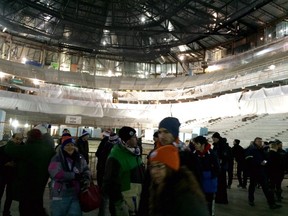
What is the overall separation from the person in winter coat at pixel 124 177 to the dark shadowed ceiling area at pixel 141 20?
20.7m

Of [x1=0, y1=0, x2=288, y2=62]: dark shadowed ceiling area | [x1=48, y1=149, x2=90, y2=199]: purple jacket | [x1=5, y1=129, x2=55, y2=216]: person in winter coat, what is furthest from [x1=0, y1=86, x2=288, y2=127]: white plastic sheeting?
[x1=5, y1=129, x2=55, y2=216]: person in winter coat

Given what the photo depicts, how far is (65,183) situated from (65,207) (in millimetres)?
274

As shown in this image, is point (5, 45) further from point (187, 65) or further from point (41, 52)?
point (187, 65)

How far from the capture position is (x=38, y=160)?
3295mm

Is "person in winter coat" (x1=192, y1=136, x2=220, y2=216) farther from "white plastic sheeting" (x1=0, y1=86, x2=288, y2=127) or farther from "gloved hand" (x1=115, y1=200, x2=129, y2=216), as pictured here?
"white plastic sheeting" (x1=0, y1=86, x2=288, y2=127)

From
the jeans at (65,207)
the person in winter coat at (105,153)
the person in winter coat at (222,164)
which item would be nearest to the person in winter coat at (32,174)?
the jeans at (65,207)

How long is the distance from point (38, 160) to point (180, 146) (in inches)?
80.3

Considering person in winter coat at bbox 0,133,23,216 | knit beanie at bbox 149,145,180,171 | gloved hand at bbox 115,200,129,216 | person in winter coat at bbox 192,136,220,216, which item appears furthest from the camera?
person in winter coat at bbox 192,136,220,216

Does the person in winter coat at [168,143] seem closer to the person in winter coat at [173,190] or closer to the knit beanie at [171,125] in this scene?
the knit beanie at [171,125]

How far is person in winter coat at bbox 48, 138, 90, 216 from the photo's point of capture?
9.69ft

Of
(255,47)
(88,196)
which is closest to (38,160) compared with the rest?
(88,196)

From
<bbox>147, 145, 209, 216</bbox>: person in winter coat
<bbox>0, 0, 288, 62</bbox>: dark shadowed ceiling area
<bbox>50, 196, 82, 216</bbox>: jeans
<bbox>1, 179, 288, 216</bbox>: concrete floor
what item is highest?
<bbox>0, 0, 288, 62</bbox>: dark shadowed ceiling area

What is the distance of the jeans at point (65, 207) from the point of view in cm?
295

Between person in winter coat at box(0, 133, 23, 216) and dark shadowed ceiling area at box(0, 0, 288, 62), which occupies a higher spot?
dark shadowed ceiling area at box(0, 0, 288, 62)
